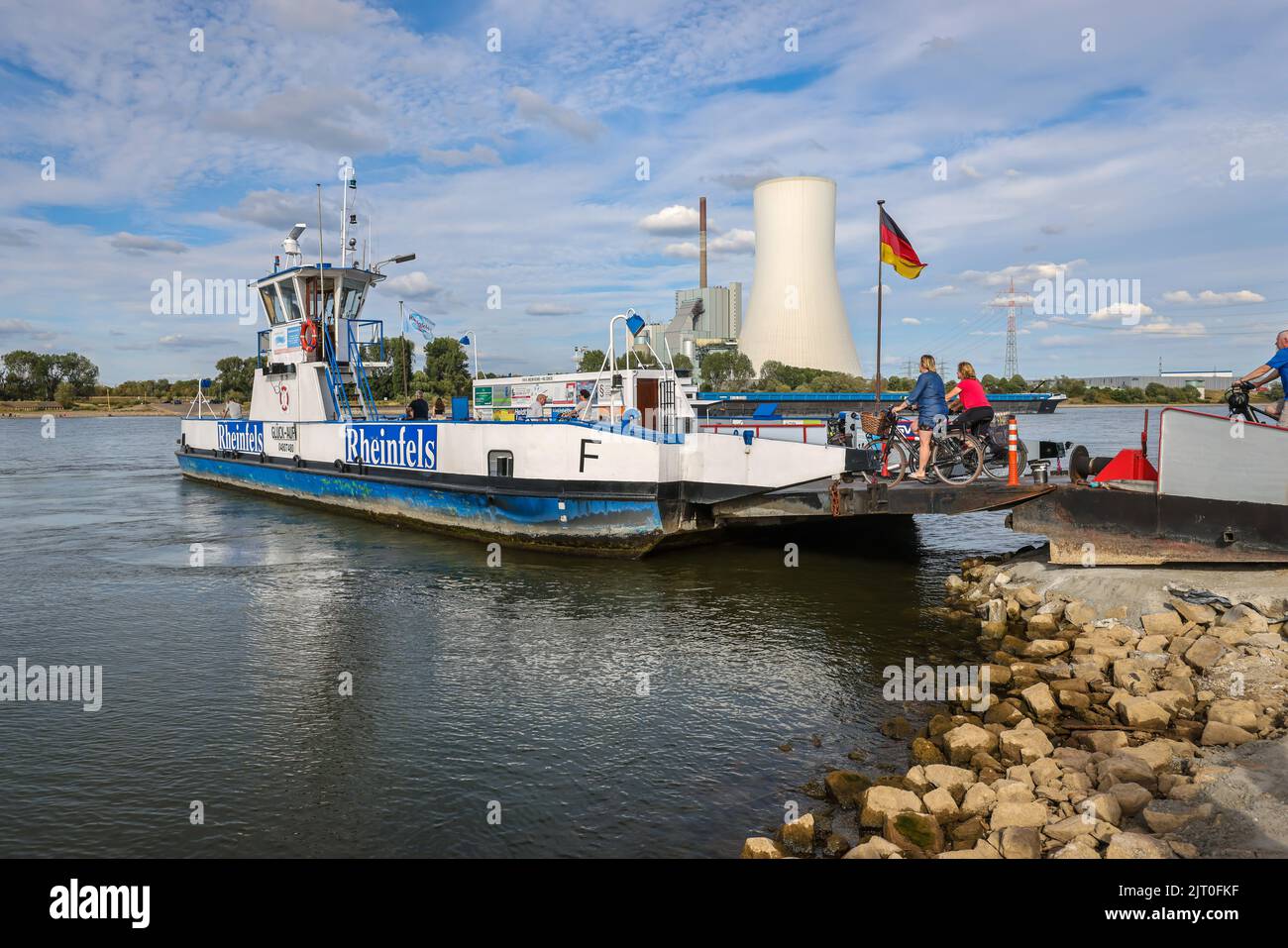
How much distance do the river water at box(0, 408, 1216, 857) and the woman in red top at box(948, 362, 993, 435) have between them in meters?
2.70

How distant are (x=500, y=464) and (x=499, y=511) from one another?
3.40 ft

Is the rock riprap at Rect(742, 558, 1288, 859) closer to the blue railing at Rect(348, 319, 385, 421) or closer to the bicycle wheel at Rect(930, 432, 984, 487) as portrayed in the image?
the bicycle wheel at Rect(930, 432, 984, 487)

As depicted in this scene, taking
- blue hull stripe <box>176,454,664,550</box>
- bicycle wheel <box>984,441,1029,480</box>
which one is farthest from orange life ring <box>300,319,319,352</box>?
bicycle wheel <box>984,441,1029,480</box>

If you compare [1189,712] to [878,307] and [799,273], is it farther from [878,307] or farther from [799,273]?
[799,273]

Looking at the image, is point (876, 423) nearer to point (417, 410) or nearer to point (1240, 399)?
point (1240, 399)

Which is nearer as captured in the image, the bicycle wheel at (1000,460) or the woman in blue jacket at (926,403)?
the woman in blue jacket at (926,403)

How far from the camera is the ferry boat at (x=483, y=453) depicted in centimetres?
1477

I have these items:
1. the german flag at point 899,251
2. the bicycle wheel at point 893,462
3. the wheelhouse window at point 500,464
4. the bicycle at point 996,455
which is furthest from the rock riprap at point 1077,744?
the wheelhouse window at point 500,464

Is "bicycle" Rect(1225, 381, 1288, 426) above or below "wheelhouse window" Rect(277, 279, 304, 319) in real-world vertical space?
below

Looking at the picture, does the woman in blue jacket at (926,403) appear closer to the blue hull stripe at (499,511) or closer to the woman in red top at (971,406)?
the woman in red top at (971,406)

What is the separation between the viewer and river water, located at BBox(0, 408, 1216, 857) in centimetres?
636

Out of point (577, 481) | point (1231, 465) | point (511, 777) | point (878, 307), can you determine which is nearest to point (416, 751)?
point (511, 777)

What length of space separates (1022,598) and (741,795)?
6.68 metres

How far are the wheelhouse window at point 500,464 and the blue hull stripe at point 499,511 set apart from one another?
46cm
